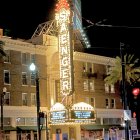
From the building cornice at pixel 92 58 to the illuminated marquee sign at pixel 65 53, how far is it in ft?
38.8

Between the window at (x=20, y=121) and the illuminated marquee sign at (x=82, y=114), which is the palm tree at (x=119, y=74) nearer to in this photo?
the illuminated marquee sign at (x=82, y=114)

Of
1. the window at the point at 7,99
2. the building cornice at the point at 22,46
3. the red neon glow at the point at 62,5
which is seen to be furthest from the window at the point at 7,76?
the red neon glow at the point at 62,5

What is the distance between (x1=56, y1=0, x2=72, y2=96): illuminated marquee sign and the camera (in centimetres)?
5431

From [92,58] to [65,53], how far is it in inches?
642

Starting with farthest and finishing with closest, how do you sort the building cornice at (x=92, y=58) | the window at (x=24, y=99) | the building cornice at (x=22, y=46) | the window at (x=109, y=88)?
the window at (x=109, y=88) < the building cornice at (x=92, y=58) < the window at (x=24, y=99) < the building cornice at (x=22, y=46)

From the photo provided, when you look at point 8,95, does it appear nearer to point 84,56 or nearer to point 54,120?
point 54,120

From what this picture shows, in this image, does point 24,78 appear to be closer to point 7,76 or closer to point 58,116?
point 7,76

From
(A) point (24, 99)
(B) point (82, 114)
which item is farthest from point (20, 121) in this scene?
(B) point (82, 114)

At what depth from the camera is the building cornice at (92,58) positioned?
223 feet

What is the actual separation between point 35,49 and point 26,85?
569 centimetres

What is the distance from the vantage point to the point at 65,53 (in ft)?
180

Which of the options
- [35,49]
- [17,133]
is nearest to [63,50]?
[35,49]

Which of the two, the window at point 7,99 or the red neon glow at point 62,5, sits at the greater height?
the red neon glow at point 62,5

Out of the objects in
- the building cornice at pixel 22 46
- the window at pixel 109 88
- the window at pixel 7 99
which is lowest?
the window at pixel 7 99
